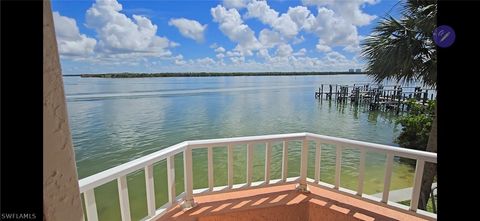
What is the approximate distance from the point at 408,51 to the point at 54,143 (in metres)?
4.64

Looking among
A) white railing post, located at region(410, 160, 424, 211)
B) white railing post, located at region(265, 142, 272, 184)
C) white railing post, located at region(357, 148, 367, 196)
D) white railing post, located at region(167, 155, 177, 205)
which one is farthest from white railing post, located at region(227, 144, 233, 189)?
white railing post, located at region(410, 160, 424, 211)

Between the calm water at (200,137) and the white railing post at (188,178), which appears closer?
the white railing post at (188,178)

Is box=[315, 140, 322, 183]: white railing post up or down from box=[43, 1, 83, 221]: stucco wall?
down

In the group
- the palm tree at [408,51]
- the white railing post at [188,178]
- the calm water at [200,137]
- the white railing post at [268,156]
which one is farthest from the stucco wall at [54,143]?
the calm water at [200,137]

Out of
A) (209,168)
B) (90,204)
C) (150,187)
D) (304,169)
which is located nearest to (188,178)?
(209,168)

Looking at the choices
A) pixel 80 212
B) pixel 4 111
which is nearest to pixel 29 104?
pixel 4 111

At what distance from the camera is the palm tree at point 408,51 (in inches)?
152

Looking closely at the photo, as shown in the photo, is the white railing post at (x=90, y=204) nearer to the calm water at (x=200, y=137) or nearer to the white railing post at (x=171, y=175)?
the white railing post at (x=171, y=175)

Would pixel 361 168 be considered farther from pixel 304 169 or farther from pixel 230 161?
pixel 230 161
